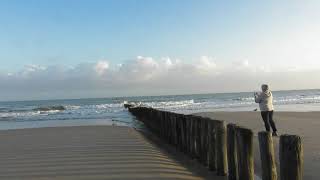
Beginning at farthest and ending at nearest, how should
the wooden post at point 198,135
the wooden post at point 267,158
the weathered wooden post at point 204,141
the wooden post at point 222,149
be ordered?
the wooden post at point 198,135 < the weathered wooden post at point 204,141 < the wooden post at point 222,149 < the wooden post at point 267,158

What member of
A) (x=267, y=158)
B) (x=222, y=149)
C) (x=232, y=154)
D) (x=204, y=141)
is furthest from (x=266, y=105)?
(x=267, y=158)

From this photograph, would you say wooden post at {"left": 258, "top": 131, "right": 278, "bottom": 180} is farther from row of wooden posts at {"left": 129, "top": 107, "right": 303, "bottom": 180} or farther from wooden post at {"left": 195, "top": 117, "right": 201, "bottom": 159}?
wooden post at {"left": 195, "top": 117, "right": 201, "bottom": 159}

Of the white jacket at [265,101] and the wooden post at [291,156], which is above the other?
the white jacket at [265,101]

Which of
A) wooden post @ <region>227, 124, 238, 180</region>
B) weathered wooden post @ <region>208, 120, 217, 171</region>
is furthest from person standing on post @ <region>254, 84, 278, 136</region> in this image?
wooden post @ <region>227, 124, 238, 180</region>

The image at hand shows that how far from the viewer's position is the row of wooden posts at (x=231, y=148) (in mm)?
5164

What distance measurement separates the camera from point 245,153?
6754 millimetres

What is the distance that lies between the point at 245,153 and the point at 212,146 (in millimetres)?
2303

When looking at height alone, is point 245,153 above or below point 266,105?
below

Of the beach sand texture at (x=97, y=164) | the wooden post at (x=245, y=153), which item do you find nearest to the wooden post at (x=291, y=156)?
the wooden post at (x=245, y=153)

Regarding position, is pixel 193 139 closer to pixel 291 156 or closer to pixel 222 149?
pixel 222 149

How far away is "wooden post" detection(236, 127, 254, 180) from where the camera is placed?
261 inches

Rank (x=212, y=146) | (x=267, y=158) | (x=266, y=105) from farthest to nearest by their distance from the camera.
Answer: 1. (x=266, y=105)
2. (x=212, y=146)
3. (x=267, y=158)

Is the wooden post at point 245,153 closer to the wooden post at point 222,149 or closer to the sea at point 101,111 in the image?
the wooden post at point 222,149

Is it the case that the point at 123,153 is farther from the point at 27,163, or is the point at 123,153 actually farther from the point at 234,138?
the point at 234,138
